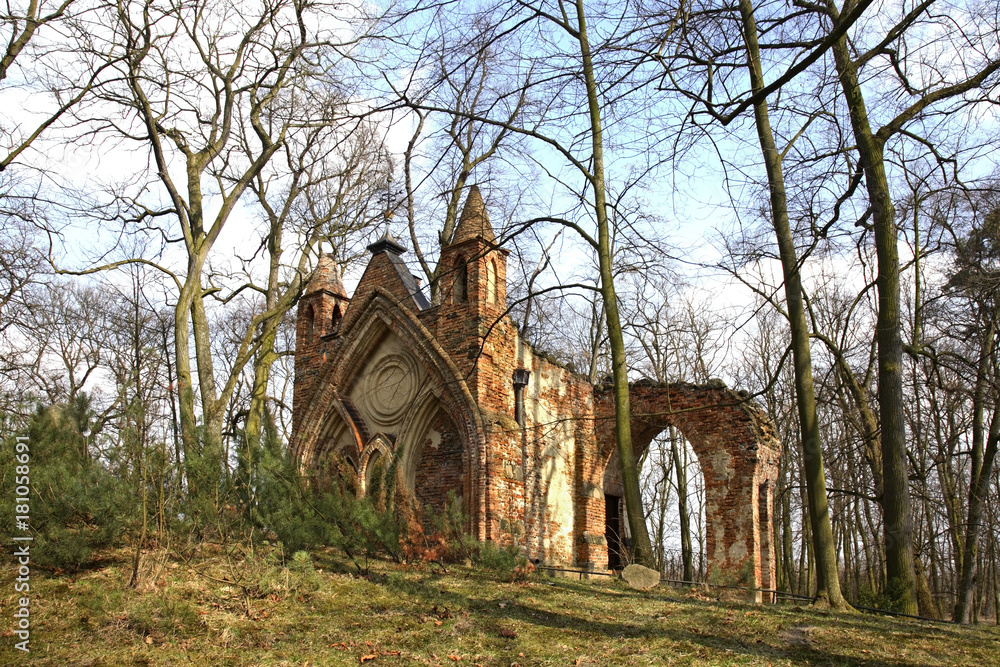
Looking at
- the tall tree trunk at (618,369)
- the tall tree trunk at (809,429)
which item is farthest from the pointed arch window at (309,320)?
the tall tree trunk at (809,429)

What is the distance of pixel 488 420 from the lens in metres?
13.1

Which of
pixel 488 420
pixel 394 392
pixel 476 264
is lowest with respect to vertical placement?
pixel 488 420

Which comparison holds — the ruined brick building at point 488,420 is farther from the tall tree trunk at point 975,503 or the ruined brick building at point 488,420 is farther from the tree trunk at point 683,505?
the tree trunk at point 683,505

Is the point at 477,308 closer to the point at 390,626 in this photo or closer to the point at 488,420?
the point at 488,420

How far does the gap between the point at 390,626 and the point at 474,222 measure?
8909 mm

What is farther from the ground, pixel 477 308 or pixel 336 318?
pixel 336 318

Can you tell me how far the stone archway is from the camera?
1411 centimetres

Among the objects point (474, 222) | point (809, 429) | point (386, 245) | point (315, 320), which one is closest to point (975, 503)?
point (809, 429)

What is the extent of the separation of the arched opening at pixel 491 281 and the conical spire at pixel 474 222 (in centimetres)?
46

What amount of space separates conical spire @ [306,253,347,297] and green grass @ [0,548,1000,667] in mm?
9304

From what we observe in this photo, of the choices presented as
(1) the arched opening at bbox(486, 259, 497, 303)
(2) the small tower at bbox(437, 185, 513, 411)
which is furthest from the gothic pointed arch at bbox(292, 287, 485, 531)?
(1) the arched opening at bbox(486, 259, 497, 303)

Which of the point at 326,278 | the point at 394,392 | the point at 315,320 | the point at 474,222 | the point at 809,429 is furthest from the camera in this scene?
the point at 326,278

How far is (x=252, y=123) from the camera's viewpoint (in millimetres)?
15688

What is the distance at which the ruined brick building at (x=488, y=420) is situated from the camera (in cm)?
1343
